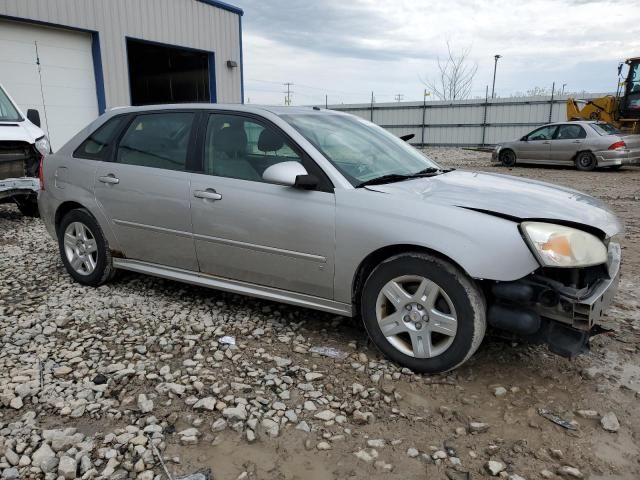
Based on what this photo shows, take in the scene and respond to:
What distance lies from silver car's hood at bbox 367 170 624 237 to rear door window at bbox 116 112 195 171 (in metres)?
1.60

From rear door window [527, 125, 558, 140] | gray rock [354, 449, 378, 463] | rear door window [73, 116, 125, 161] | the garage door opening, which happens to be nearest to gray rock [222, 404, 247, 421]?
gray rock [354, 449, 378, 463]

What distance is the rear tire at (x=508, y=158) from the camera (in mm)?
16428

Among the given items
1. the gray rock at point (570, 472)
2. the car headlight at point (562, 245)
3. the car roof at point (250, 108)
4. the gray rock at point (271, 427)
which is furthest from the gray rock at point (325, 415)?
the car roof at point (250, 108)

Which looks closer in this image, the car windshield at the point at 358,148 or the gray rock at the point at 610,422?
the gray rock at the point at 610,422

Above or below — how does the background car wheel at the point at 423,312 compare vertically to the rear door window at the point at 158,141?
below

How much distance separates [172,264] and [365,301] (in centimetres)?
170

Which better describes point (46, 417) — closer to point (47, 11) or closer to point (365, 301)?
point (365, 301)

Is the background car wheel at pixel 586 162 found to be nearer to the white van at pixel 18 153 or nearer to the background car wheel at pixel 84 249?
the white van at pixel 18 153

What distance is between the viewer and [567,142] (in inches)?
581

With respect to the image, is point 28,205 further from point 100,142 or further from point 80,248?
point 100,142

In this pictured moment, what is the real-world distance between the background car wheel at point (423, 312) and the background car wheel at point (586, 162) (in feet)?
44.6

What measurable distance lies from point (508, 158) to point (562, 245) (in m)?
15.1

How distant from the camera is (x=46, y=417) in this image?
8.62 ft

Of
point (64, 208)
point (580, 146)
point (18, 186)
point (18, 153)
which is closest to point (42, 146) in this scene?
point (18, 153)
